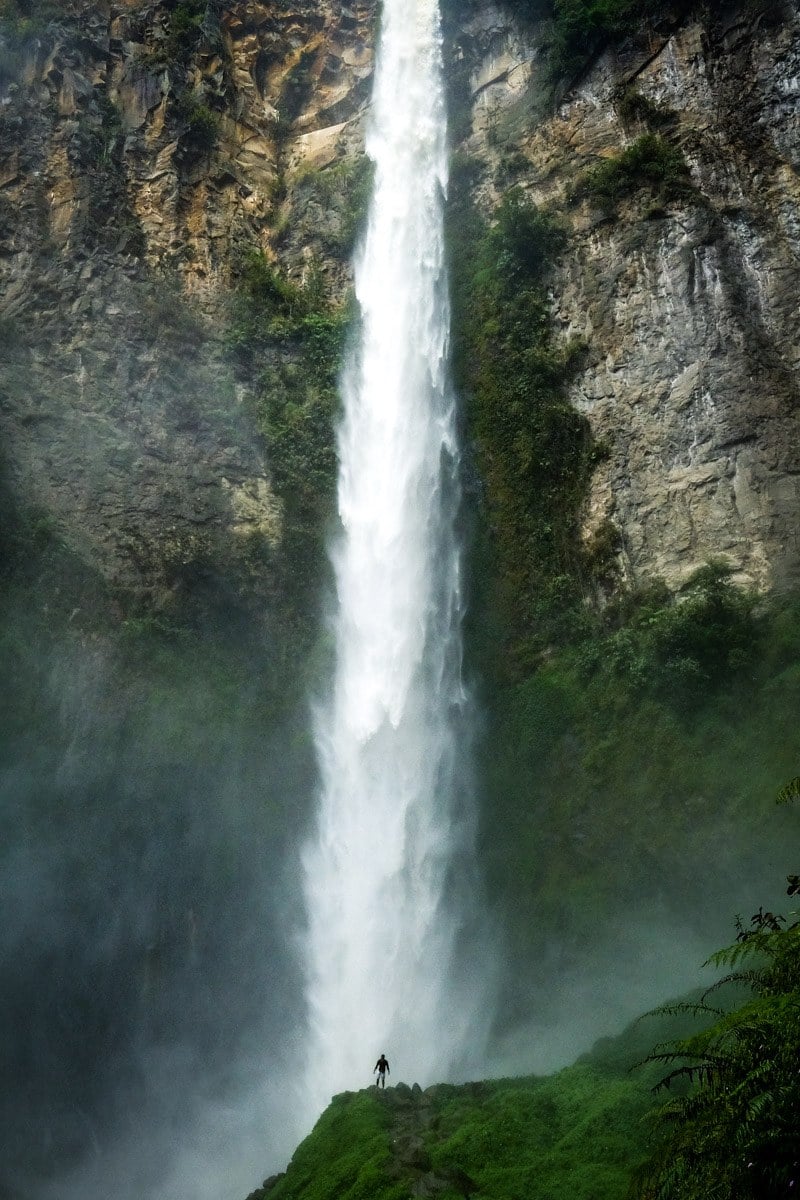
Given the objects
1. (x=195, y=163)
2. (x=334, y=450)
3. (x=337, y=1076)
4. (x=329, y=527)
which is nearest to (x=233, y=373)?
(x=334, y=450)

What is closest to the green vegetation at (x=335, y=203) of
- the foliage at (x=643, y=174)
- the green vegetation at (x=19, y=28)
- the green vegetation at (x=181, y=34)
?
the green vegetation at (x=181, y=34)

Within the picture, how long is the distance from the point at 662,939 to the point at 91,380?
51.5 ft

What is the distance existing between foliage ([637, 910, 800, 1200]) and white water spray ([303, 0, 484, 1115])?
31.9 ft

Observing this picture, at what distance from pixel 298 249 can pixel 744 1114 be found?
2343 centimetres

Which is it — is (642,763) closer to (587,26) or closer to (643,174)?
(643,174)

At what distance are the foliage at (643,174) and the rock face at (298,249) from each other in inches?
8.4

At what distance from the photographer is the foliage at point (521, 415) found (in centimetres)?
1786

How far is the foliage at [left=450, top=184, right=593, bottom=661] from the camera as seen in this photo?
1786 cm

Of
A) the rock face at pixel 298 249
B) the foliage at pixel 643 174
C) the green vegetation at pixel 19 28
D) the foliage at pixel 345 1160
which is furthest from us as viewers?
the green vegetation at pixel 19 28

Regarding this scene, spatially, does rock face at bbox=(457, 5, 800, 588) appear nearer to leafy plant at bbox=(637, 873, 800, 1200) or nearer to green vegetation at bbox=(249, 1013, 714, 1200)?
green vegetation at bbox=(249, 1013, 714, 1200)

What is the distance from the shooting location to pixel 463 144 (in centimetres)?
2356

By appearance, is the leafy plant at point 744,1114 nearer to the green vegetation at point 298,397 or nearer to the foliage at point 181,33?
the green vegetation at point 298,397

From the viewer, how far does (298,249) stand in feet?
78.9

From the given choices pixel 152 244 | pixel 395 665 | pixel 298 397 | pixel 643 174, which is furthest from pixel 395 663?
pixel 152 244
